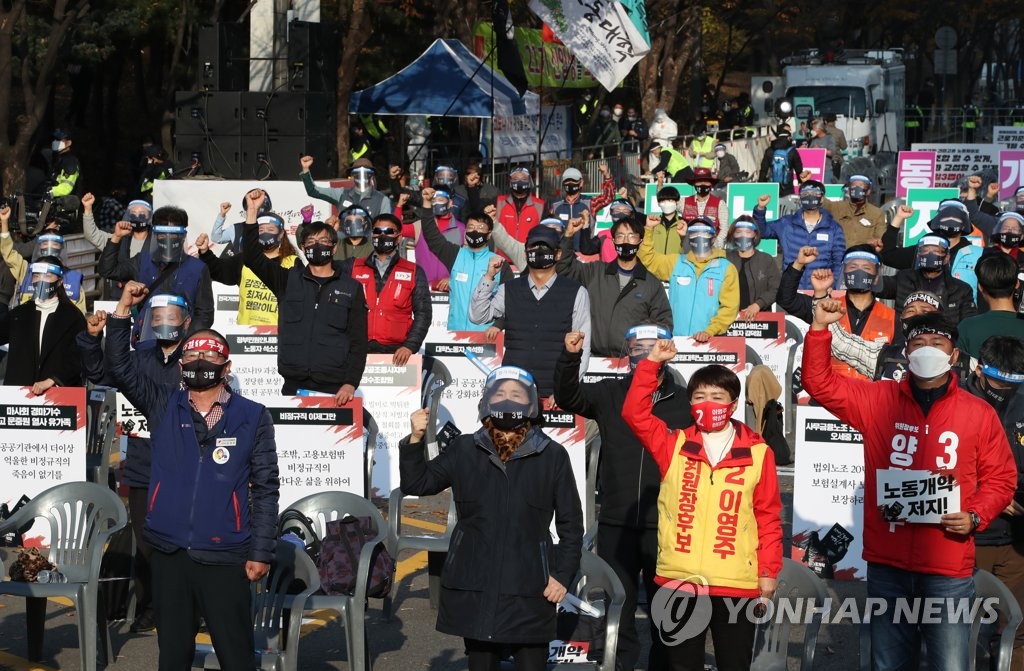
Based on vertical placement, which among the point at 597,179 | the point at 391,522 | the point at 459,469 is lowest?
the point at 391,522

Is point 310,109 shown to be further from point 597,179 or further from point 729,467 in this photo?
point 729,467

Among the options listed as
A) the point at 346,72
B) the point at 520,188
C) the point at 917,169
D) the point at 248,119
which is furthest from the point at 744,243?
the point at 346,72

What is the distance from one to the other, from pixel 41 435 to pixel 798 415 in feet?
14.8

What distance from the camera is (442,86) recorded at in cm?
2883

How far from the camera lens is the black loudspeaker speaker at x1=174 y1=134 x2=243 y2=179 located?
22.3 metres

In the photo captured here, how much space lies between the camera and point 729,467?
23.2ft

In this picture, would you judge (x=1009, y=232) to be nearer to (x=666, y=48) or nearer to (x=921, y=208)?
(x=921, y=208)

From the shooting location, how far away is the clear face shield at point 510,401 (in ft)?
22.9

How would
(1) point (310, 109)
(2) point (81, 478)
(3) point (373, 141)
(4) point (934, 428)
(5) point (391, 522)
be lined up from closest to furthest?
(4) point (934, 428), (5) point (391, 522), (2) point (81, 478), (1) point (310, 109), (3) point (373, 141)

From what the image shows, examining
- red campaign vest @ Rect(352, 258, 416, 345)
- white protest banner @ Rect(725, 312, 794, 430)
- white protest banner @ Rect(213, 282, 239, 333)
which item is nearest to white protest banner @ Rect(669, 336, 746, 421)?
white protest banner @ Rect(725, 312, 794, 430)

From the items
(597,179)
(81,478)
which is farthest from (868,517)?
(597,179)

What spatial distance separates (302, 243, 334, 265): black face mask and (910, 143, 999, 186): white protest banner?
17260 millimetres

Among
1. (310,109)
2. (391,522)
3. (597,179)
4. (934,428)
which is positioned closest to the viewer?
(934,428)

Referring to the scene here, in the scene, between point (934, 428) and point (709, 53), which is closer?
point (934, 428)
